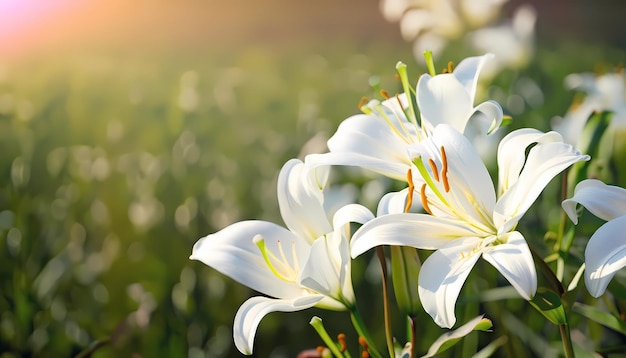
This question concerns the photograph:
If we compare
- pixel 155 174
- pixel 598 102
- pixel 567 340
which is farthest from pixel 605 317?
pixel 155 174

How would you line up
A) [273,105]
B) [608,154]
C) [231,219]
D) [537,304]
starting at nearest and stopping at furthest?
[537,304], [608,154], [231,219], [273,105]

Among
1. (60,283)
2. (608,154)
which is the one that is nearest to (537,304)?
(608,154)

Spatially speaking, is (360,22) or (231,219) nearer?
(231,219)

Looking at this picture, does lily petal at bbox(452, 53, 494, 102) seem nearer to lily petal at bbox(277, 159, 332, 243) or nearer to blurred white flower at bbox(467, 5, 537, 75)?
lily petal at bbox(277, 159, 332, 243)

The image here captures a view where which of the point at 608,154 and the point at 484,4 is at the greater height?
the point at 484,4

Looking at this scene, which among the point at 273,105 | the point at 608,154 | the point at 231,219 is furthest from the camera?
the point at 273,105

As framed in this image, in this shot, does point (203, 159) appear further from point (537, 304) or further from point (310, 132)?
point (537, 304)

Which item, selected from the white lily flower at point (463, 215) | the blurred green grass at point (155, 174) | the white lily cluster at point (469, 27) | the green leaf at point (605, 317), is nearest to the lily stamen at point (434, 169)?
the white lily flower at point (463, 215)

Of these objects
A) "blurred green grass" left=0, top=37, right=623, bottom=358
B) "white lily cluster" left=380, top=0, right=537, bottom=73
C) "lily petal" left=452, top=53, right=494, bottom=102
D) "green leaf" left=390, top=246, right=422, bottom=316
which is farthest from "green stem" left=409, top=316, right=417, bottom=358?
"white lily cluster" left=380, top=0, right=537, bottom=73
